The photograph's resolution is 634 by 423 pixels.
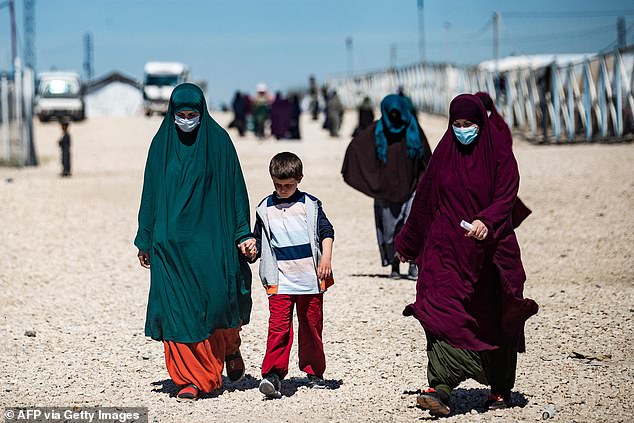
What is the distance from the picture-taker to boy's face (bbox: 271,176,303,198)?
5.87m

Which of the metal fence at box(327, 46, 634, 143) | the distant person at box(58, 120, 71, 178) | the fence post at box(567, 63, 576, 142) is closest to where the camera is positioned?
the distant person at box(58, 120, 71, 178)

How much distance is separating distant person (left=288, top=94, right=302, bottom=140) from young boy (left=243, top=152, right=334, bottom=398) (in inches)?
1104

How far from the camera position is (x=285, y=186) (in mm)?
5906

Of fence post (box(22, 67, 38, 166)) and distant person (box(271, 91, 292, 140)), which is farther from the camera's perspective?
distant person (box(271, 91, 292, 140))

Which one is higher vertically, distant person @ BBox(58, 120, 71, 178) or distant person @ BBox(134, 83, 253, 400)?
distant person @ BBox(58, 120, 71, 178)

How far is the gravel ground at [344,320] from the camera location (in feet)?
19.4

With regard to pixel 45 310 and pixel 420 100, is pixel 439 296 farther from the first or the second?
pixel 420 100

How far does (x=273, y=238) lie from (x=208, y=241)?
322 mm

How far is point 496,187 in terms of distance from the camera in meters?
5.49

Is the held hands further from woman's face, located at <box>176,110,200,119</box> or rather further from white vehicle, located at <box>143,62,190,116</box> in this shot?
white vehicle, located at <box>143,62,190,116</box>

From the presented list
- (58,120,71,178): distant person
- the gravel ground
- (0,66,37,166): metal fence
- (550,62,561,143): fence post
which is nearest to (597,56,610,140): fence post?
(550,62,561,143): fence post

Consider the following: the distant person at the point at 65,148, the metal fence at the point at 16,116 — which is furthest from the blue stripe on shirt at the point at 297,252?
the metal fence at the point at 16,116

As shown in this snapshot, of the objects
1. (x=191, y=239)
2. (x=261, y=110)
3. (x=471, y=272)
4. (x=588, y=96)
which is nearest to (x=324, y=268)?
(x=191, y=239)

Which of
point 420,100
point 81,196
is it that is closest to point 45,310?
point 81,196
